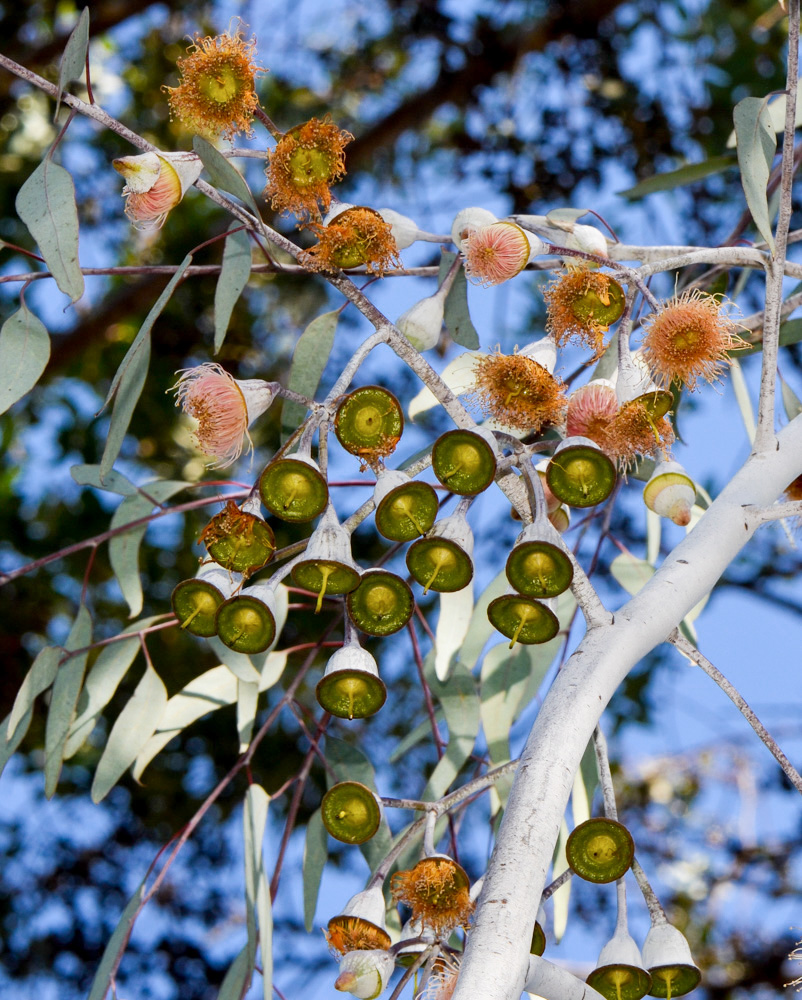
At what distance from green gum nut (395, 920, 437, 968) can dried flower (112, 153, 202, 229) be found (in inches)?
19.4

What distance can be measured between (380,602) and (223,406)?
173 mm

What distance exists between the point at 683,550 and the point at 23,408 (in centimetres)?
207

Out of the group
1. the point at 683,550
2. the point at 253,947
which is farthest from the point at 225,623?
the point at 253,947

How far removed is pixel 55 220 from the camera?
0.77m

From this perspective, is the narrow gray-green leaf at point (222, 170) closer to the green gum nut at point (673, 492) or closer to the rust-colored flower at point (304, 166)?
the rust-colored flower at point (304, 166)

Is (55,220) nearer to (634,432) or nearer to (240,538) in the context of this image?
(240,538)

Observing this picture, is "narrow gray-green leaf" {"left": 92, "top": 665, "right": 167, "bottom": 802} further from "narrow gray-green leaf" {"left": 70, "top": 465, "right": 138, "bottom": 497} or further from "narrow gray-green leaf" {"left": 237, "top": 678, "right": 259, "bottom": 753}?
"narrow gray-green leaf" {"left": 70, "top": 465, "right": 138, "bottom": 497}

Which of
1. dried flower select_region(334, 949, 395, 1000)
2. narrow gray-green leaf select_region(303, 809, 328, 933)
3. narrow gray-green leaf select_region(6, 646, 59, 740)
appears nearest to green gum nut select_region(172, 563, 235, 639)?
dried flower select_region(334, 949, 395, 1000)

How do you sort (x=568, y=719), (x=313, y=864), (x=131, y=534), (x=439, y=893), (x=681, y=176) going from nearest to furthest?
(x=568, y=719), (x=439, y=893), (x=313, y=864), (x=131, y=534), (x=681, y=176)

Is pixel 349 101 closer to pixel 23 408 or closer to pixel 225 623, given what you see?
pixel 23 408

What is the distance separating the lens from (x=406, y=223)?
2.78 ft

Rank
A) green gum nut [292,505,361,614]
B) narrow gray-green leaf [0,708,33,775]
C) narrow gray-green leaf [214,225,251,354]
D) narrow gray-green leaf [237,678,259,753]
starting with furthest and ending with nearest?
narrow gray-green leaf [237,678,259,753]
narrow gray-green leaf [0,708,33,775]
narrow gray-green leaf [214,225,251,354]
green gum nut [292,505,361,614]

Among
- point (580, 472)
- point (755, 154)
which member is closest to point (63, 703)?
point (580, 472)

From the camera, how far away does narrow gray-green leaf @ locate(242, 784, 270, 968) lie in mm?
998
